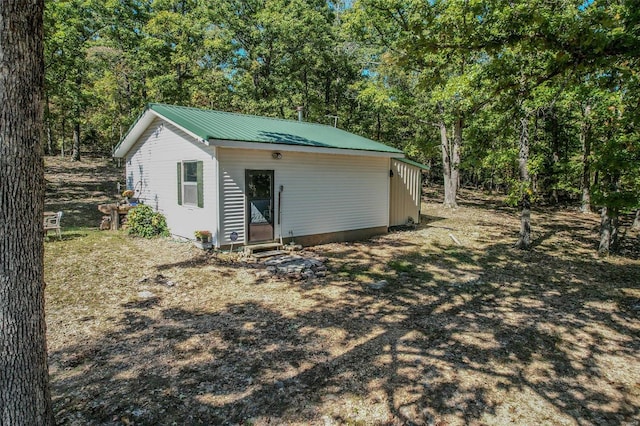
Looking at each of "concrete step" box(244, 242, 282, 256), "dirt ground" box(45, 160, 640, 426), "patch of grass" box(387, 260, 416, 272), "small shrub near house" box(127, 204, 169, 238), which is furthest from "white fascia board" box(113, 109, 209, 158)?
"patch of grass" box(387, 260, 416, 272)

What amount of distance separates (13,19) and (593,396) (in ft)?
18.9

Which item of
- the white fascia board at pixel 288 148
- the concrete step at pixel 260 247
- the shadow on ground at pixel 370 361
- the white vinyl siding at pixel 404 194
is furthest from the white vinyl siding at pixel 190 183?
the white vinyl siding at pixel 404 194

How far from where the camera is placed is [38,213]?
2533 mm

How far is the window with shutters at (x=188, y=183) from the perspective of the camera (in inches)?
376

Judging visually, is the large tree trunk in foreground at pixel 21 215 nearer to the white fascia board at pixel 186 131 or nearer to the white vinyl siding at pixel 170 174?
the white fascia board at pixel 186 131

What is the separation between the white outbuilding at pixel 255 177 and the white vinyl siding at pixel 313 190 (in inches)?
1.0

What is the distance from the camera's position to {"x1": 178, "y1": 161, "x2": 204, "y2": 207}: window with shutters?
31.3 feet

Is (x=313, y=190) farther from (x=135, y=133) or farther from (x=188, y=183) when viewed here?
(x=135, y=133)

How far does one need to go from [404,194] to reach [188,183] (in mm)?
7834

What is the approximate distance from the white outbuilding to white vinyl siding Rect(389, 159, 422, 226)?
458mm

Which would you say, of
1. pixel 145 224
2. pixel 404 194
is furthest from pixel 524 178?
pixel 145 224

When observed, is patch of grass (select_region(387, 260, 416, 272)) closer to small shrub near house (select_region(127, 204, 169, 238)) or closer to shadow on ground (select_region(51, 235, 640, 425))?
shadow on ground (select_region(51, 235, 640, 425))

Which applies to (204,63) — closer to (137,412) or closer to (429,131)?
(429,131)

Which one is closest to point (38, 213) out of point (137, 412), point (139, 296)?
point (137, 412)
